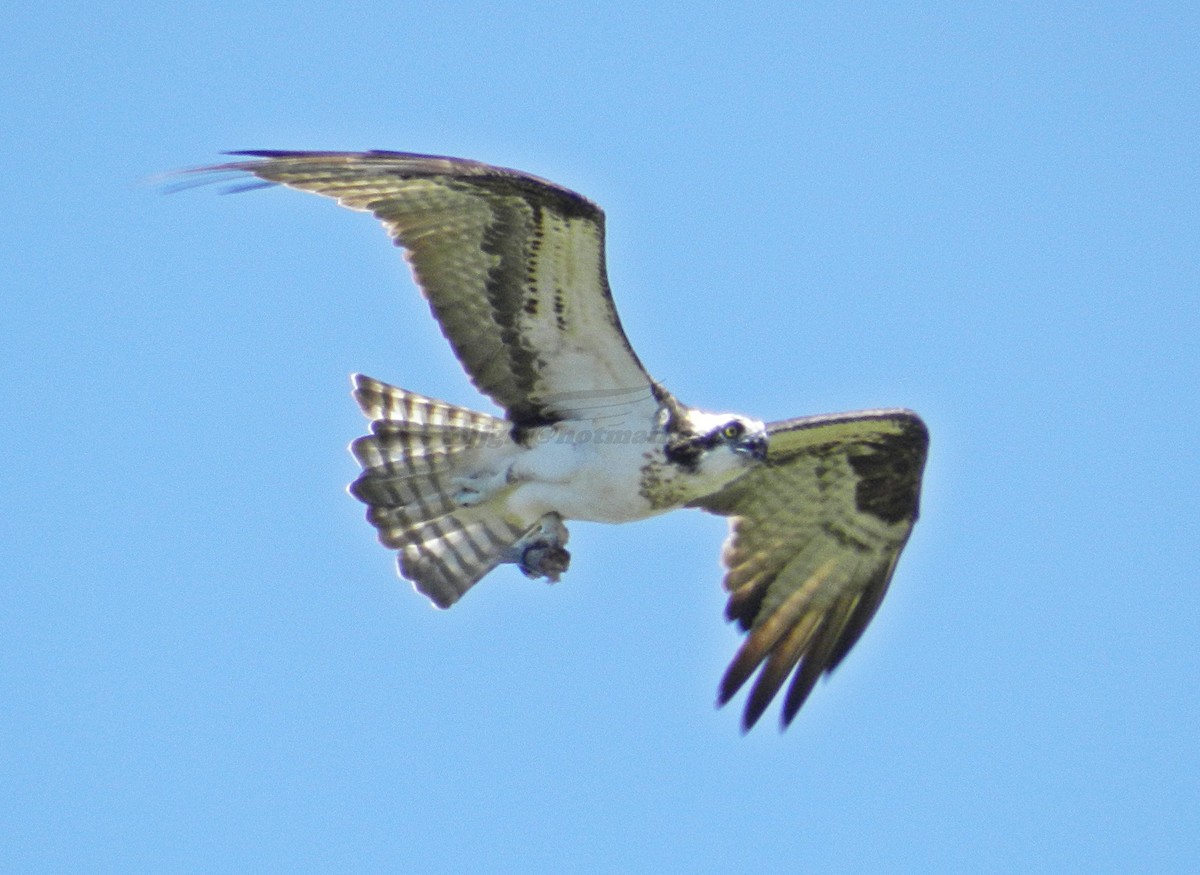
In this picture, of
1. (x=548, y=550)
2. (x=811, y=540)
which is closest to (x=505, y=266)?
(x=548, y=550)

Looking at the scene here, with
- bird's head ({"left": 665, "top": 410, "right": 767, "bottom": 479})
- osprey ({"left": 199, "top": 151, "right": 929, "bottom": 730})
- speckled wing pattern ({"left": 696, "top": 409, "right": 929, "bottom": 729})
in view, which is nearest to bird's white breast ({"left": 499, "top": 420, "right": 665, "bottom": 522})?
osprey ({"left": 199, "top": 151, "right": 929, "bottom": 730})

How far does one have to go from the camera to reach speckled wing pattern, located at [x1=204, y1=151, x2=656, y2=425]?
8.38m

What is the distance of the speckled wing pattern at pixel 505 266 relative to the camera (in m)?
8.38

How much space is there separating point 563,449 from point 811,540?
1.95 metres

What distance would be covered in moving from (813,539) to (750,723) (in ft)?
4.13

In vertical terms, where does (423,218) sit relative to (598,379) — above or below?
above

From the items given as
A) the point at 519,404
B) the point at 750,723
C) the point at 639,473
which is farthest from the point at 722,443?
the point at 750,723

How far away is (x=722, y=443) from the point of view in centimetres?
908

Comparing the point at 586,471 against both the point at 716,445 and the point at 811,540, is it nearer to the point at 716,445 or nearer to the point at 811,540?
the point at 716,445

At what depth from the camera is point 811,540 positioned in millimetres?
10391

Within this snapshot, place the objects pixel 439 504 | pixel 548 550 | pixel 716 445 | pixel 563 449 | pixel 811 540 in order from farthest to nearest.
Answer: pixel 811 540 < pixel 439 504 < pixel 548 550 < pixel 563 449 < pixel 716 445

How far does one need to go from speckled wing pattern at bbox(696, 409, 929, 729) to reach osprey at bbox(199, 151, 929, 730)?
11mm

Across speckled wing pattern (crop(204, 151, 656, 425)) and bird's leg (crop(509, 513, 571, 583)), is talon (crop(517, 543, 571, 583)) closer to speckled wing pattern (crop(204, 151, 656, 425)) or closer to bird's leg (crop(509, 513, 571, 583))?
bird's leg (crop(509, 513, 571, 583))

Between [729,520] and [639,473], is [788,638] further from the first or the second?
[639,473]
